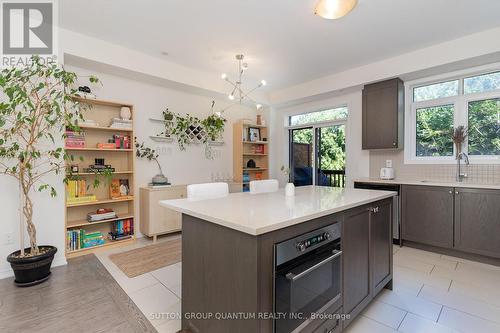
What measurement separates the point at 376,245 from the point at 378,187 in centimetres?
195

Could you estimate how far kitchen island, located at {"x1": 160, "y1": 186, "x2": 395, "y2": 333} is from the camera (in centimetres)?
124

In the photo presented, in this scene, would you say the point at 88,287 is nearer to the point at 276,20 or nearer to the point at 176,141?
the point at 176,141

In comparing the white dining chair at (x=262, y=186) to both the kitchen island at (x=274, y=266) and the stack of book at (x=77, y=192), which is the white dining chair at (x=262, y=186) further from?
the stack of book at (x=77, y=192)

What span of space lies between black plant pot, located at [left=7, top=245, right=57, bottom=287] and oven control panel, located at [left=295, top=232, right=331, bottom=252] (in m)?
2.73

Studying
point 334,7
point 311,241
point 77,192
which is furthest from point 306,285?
point 77,192

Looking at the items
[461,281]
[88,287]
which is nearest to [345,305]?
[461,281]

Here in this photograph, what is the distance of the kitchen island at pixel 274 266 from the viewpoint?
1.24 m

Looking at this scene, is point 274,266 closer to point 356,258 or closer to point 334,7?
point 356,258

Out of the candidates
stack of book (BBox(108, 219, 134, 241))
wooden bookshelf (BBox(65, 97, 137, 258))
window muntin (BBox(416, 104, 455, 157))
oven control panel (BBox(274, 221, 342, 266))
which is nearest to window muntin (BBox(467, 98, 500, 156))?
Result: window muntin (BBox(416, 104, 455, 157))

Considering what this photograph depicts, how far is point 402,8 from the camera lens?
2.61 m

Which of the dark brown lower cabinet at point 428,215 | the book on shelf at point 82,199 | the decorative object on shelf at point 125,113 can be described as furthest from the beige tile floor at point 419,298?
the decorative object on shelf at point 125,113

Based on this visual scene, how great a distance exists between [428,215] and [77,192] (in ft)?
16.1

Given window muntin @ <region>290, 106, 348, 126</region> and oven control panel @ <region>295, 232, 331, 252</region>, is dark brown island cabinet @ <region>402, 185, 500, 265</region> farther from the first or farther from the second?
oven control panel @ <region>295, 232, 331, 252</region>

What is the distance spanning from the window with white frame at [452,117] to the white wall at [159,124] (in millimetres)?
3405
